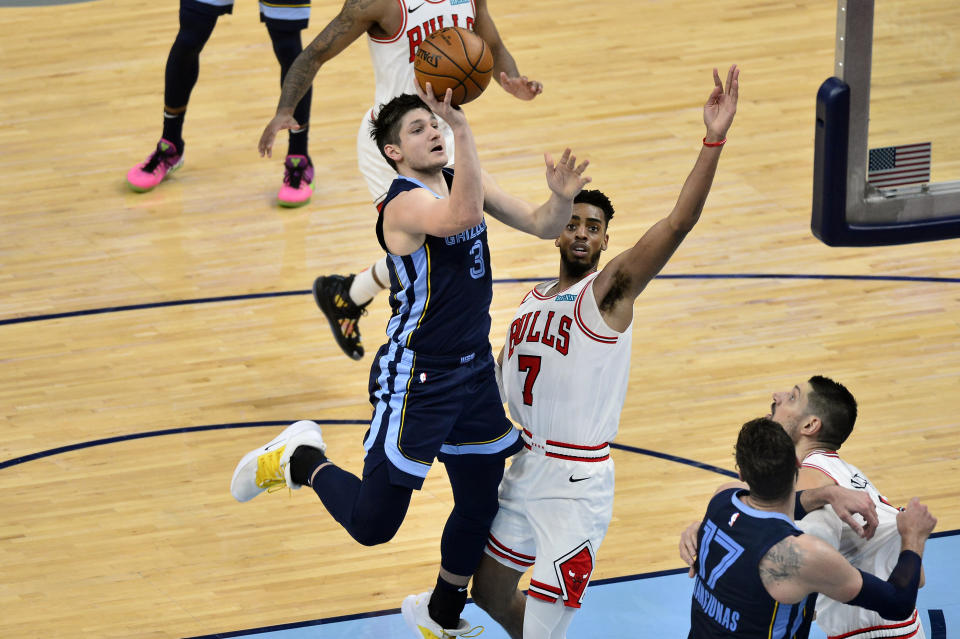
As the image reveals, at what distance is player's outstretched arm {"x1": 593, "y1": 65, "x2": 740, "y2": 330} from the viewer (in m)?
4.25

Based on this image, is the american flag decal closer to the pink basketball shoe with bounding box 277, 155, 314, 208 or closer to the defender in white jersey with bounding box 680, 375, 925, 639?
the defender in white jersey with bounding box 680, 375, 925, 639

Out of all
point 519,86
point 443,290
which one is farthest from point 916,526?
point 519,86

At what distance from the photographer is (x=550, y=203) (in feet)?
15.3

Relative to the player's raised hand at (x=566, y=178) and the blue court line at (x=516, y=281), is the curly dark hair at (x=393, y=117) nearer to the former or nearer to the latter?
the player's raised hand at (x=566, y=178)

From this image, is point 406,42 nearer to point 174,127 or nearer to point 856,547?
point 174,127

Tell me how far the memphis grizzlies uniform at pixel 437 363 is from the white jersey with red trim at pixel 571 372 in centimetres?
17

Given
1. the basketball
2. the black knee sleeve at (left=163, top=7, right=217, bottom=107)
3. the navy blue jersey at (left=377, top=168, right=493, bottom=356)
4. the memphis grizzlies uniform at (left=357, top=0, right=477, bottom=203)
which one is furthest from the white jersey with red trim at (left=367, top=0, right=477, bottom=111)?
the black knee sleeve at (left=163, top=7, right=217, bottom=107)

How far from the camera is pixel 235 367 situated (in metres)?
7.27

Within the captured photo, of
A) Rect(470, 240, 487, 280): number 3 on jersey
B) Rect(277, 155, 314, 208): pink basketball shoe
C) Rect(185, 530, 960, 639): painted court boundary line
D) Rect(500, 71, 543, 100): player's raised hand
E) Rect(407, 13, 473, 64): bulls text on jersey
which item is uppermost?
Rect(500, 71, 543, 100): player's raised hand

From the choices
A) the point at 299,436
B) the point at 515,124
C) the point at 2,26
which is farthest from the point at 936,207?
the point at 2,26

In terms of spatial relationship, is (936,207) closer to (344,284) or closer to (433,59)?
(433,59)

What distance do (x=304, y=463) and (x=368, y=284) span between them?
1939 millimetres

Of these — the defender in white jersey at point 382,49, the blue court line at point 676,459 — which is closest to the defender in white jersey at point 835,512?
the blue court line at point 676,459

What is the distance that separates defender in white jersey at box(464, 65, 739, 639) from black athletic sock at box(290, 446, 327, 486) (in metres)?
0.70
